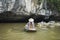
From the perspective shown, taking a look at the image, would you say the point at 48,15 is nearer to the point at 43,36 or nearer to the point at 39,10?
the point at 39,10

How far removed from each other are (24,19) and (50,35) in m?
0.93

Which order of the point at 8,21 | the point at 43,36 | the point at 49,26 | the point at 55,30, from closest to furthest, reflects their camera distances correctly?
1. the point at 43,36
2. the point at 55,30
3. the point at 49,26
4. the point at 8,21

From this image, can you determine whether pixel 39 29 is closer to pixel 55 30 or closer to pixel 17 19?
pixel 55 30

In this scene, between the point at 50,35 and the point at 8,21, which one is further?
the point at 8,21

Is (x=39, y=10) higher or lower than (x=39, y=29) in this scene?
higher

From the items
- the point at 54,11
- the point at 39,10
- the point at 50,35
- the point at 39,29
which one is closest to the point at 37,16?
the point at 39,10

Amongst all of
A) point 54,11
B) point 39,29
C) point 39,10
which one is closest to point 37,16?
point 39,10

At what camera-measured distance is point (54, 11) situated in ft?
10.4

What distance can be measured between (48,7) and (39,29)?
704 mm

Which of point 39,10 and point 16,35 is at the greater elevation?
point 39,10

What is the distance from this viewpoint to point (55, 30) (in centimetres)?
250

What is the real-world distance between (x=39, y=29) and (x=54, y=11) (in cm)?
72

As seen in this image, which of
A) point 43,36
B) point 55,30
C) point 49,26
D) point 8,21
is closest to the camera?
point 43,36

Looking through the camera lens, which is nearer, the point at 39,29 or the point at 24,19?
the point at 39,29
